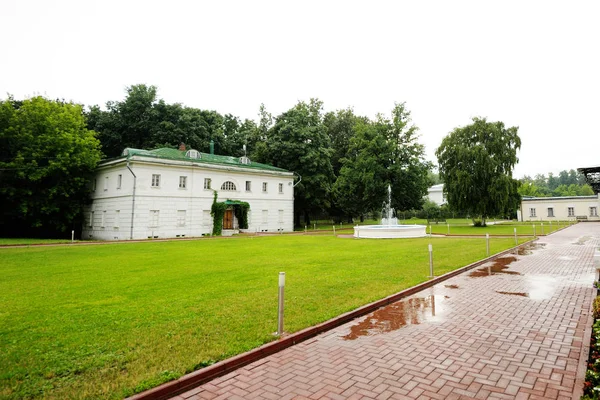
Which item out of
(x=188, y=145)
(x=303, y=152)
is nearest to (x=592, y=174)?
(x=303, y=152)

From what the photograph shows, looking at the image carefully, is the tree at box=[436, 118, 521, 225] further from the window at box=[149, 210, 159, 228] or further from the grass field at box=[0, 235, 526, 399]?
the window at box=[149, 210, 159, 228]

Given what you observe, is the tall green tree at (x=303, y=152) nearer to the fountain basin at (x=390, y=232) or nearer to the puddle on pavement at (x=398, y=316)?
the fountain basin at (x=390, y=232)

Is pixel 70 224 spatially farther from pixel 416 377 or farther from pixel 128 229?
pixel 416 377

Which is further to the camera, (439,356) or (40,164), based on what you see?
(40,164)

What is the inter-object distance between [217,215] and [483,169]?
1277 inches

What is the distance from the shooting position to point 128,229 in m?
30.6

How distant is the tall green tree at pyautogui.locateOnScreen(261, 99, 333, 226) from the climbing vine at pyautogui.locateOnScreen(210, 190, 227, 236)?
12.3m

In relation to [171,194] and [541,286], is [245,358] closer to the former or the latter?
[541,286]

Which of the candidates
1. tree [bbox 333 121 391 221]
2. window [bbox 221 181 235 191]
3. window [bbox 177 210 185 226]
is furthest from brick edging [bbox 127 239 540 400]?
tree [bbox 333 121 391 221]

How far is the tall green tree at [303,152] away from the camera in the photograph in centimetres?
4397

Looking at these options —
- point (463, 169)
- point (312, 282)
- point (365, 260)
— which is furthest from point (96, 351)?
point (463, 169)

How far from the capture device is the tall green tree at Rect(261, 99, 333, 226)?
144 feet

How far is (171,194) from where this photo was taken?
109ft

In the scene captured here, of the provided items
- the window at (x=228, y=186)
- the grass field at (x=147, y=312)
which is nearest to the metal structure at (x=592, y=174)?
the grass field at (x=147, y=312)
